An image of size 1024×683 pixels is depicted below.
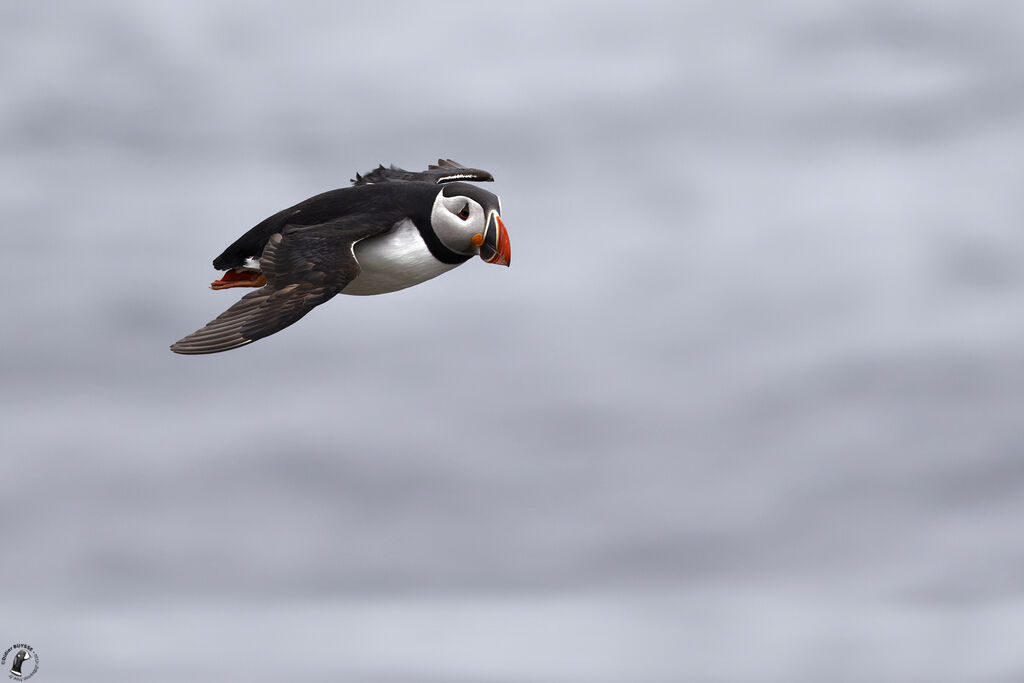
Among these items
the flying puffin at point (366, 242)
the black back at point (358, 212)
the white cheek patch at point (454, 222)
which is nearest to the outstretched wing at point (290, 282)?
the flying puffin at point (366, 242)

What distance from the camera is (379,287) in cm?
1683

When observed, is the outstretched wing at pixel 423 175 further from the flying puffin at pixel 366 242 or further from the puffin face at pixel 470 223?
the puffin face at pixel 470 223

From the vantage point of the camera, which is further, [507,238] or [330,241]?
[507,238]

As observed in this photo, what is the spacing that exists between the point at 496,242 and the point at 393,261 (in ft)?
3.98

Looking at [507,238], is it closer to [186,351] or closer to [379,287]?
[379,287]

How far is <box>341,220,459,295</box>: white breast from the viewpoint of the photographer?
16.4 metres

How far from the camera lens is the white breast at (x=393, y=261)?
1642cm

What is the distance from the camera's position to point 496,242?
16906 millimetres

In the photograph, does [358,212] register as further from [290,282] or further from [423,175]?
[423,175]

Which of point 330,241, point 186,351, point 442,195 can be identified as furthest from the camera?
point 442,195

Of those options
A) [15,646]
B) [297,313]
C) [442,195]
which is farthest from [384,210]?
[15,646]

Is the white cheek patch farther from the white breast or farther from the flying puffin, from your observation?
the white breast

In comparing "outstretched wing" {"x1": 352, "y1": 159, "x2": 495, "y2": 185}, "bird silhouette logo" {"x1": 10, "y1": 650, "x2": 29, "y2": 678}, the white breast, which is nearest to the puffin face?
the white breast

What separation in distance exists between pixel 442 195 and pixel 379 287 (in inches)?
48.8
